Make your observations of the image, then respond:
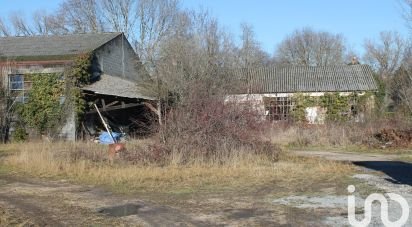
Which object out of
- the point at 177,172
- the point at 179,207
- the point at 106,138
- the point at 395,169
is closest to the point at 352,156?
the point at 395,169

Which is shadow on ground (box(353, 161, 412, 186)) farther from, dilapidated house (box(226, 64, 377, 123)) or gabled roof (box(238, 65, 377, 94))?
gabled roof (box(238, 65, 377, 94))

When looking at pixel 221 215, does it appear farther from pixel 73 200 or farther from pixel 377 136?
pixel 377 136

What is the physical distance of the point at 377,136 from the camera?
25.2 metres

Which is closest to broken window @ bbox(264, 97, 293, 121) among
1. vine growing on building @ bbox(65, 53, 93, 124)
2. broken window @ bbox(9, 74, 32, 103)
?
vine growing on building @ bbox(65, 53, 93, 124)

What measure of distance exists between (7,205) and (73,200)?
123 centimetres

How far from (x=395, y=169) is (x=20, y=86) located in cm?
2026

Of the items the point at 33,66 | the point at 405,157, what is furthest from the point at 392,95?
the point at 33,66

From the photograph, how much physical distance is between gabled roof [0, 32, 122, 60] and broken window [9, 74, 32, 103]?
1.02m

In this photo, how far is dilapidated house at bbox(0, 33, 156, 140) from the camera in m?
27.3

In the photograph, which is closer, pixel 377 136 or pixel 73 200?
pixel 73 200

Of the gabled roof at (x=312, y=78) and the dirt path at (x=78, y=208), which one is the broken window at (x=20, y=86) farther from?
the dirt path at (x=78, y=208)

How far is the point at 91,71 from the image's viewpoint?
2841 centimetres

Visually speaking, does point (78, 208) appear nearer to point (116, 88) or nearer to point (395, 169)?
point (395, 169)

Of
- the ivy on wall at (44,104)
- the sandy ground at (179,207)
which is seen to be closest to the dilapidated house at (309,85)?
the ivy on wall at (44,104)
